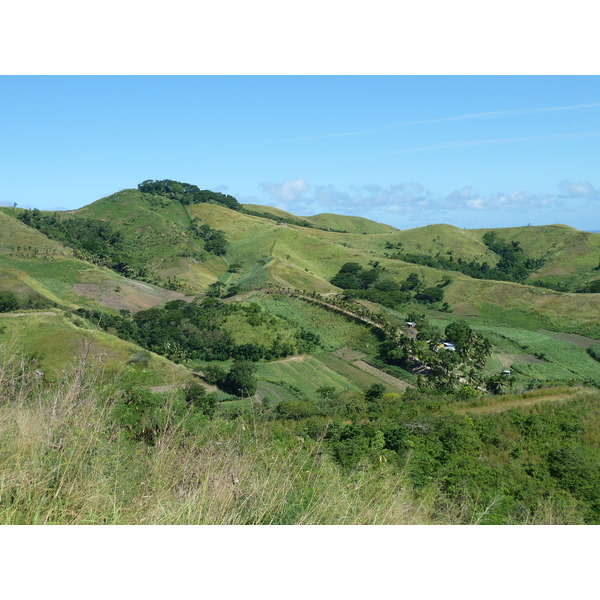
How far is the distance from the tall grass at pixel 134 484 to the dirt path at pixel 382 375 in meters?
30.9

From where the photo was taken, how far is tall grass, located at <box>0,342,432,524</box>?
2498 mm

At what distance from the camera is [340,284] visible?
6625 centimetres

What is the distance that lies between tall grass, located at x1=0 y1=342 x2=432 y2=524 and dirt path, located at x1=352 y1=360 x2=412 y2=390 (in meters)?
30.9

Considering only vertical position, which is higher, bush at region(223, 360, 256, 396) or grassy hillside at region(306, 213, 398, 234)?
grassy hillside at region(306, 213, 398, 234)

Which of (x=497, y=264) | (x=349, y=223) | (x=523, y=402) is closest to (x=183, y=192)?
(x=349, y=223)

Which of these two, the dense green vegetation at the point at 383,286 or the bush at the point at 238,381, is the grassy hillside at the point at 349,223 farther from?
the bush at the point at 238,381

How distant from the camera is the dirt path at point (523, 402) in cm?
1600

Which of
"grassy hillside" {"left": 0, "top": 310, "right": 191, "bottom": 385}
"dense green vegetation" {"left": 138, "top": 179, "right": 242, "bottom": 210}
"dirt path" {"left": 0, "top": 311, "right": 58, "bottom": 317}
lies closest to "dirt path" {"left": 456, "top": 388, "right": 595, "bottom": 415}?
"grassy hillside" {"left": 0, "top": 310, "right": 191, "bottom": 385}

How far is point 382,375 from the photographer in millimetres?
35500

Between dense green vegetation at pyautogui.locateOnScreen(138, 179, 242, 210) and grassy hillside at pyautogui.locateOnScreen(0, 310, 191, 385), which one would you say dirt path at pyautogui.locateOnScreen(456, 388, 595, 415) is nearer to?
grassy hillside at pyautogui.locateOnScreen(0, 310, 191, 385)

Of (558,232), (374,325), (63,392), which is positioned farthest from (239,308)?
(558,232)

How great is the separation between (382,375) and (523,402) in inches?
743

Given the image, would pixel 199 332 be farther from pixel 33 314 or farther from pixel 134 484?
pixel 134 484

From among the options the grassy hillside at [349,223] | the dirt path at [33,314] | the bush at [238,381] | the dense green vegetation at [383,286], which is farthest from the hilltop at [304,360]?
the grassy hillside at [349,223]
